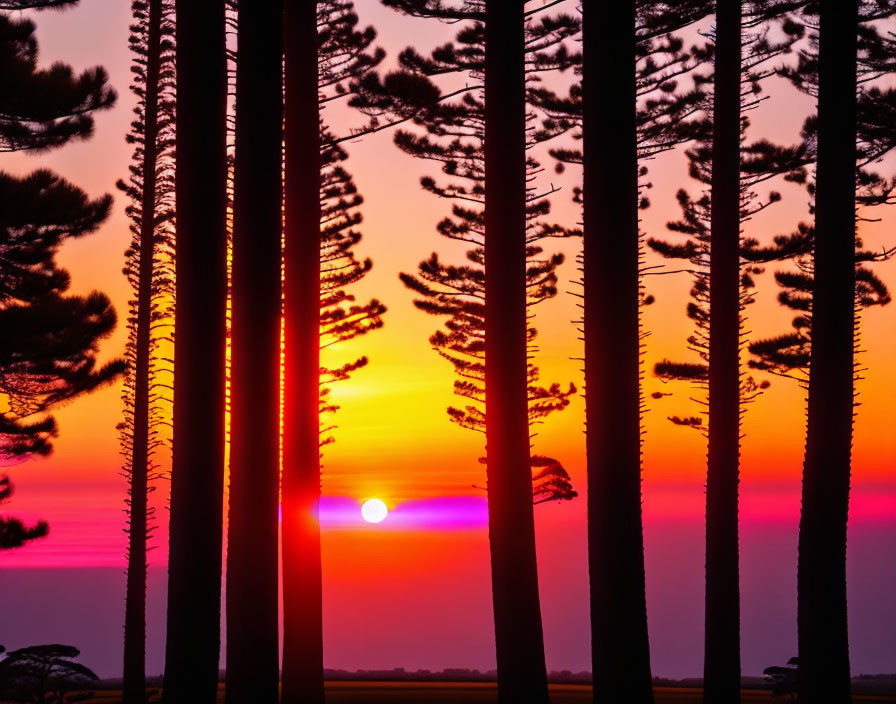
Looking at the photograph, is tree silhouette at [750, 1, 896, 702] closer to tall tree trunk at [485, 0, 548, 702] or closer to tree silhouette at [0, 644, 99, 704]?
tall tree trunk at [485, 0, 548, 702]

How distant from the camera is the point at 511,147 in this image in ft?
39.1

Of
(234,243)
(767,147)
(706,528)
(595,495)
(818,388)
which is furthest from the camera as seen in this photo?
(767,147)

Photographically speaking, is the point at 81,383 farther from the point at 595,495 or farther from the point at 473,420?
the point at 595,495

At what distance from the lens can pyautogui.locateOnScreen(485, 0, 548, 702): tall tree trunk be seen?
11258 millimetres

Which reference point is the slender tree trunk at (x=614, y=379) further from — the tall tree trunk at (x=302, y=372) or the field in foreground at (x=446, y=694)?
the field in foreground at (x=446, y=694)

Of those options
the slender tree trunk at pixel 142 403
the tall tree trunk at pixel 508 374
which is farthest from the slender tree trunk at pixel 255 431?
the slender tree trunk at pixel 142 403

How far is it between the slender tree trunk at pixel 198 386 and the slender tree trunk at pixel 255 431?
0.67 meters

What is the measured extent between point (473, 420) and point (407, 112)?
262 inches

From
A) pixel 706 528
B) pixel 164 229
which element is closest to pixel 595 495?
pixel 706 528

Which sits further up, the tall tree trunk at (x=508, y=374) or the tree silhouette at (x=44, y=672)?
the tall tree trunk at (x=508, y=374)

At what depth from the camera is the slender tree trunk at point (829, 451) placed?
10906 millimetres

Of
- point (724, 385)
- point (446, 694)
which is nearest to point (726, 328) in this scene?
point (724, 385)

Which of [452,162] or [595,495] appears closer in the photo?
[595,495]

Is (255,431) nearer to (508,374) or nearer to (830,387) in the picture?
(508,374)
